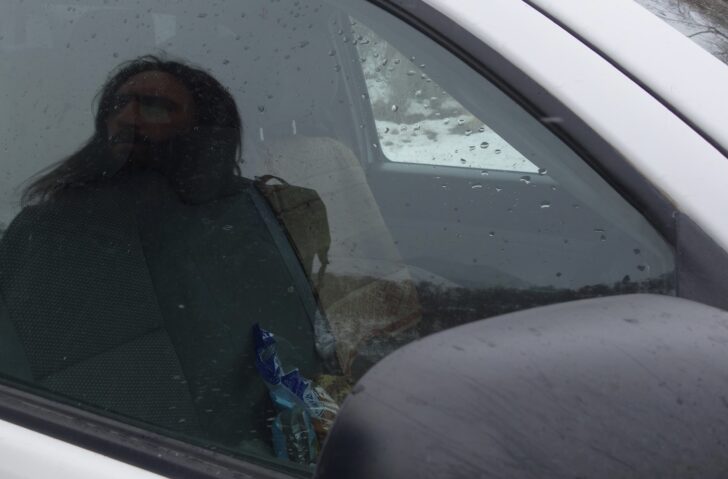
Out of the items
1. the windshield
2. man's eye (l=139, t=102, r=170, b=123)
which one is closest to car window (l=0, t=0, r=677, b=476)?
man's eye (l=139, t=102, r=170, b=123)

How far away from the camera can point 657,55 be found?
1.20 m

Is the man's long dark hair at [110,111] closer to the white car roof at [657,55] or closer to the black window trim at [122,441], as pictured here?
the black window trim at [122,441]

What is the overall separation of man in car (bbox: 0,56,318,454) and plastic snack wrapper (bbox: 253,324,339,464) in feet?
0.05

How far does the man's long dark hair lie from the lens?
1.44 meters

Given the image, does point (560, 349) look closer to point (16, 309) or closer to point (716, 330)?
point (716, 330)

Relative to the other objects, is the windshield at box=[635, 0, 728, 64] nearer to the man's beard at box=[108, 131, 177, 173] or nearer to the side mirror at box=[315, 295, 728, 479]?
the side mirror at box=[315, 295, 728, 479]

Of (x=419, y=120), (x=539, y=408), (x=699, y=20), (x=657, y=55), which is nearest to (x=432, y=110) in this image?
(x=419, y=120)

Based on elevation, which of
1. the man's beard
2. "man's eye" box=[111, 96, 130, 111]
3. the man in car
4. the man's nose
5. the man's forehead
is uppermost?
the man's forehead

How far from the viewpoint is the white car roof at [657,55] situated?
1.17 m

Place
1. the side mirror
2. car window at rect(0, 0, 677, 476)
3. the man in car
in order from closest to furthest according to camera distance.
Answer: the side mirror
car window at rect(0, 0, 677, 476)
the man in car

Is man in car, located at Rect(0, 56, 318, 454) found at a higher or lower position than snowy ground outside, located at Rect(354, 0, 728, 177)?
lower

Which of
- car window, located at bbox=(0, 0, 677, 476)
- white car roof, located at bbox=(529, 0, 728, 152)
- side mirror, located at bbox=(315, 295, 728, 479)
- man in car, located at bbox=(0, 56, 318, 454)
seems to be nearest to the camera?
side mirror, located at bbox=(315, 295, 728, 479)

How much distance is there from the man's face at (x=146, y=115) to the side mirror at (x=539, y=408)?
68 cm


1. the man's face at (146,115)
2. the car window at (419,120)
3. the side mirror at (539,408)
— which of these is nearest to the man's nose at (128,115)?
the man's face at (146,115)
